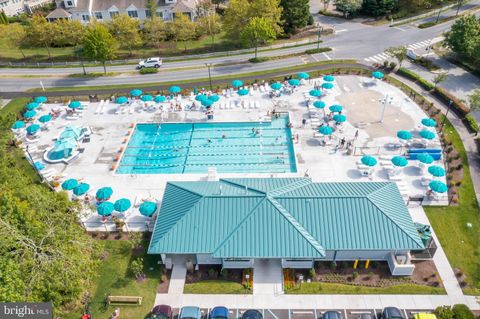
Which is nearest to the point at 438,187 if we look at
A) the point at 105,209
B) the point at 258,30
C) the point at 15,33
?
the point at 105,209

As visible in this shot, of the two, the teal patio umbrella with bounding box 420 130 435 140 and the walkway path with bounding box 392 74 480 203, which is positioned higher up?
Answer: the teal patio umbrella with bounding box 420 130 435 140

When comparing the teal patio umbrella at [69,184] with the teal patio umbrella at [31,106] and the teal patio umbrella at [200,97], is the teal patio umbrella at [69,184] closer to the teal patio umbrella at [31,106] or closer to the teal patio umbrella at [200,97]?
the teal patio umbrella at [31,106]

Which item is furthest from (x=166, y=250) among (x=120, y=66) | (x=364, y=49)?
(x=364, y=49)

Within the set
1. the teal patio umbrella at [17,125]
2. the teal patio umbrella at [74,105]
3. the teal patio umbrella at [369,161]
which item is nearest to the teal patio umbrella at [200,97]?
the teal patio umbrella at [74,105]

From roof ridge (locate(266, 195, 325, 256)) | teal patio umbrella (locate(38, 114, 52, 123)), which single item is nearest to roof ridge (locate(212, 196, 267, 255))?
roof ridge (locate(266, 195, 325, 256))

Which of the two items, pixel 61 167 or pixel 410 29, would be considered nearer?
pixel 61 167

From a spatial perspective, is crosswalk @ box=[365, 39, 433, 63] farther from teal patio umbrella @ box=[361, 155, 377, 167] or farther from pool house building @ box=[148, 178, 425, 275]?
pool house building @ box=[148, 178, 425, 275]

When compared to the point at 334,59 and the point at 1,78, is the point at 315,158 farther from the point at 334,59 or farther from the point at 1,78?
the point at 1,78
